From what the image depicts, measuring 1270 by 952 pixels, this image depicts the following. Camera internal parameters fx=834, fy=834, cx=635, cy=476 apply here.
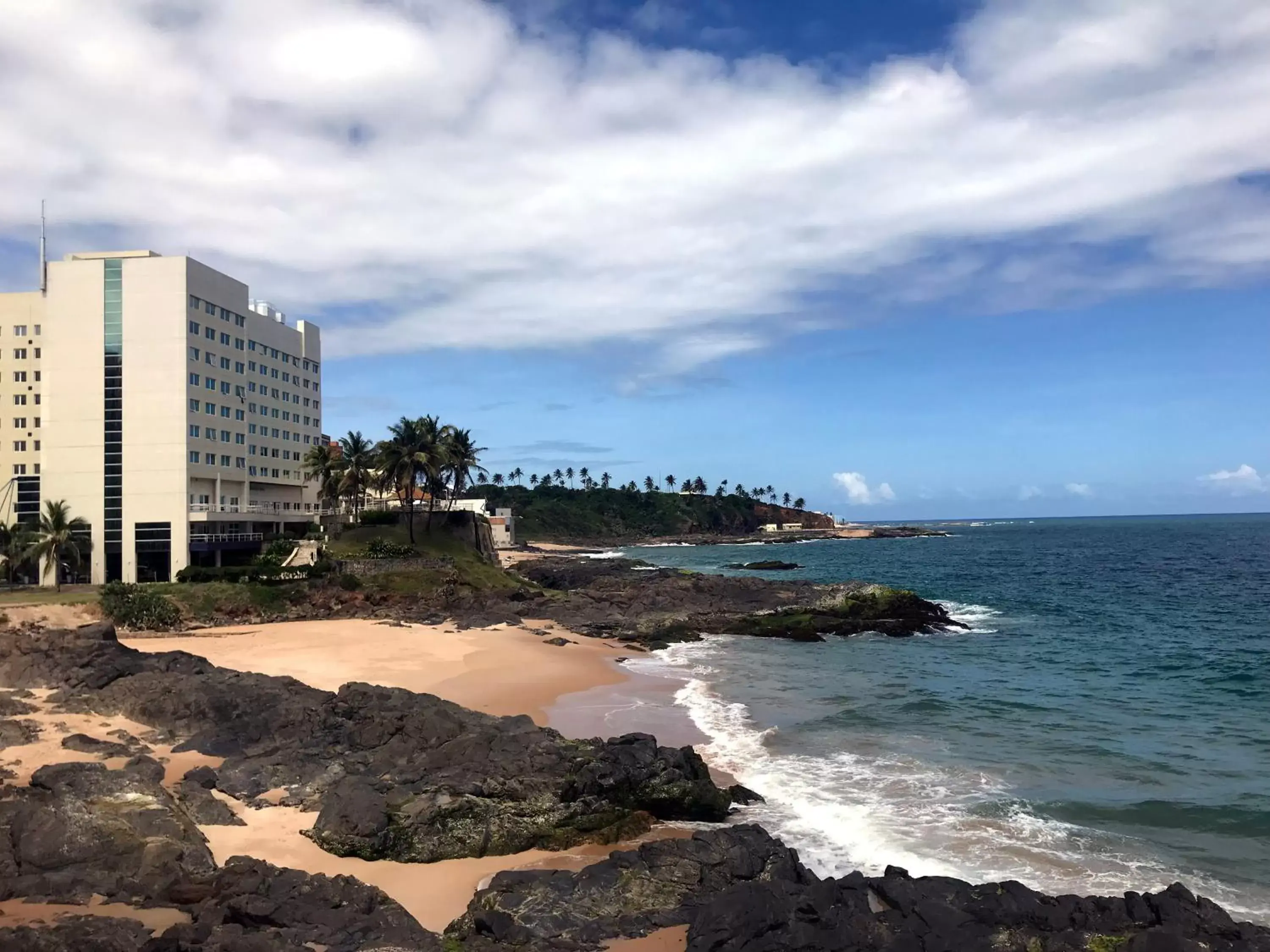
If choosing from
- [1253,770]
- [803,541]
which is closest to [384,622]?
[1253,770]

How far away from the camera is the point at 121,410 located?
55719mm

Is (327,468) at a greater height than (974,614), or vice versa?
(327,468)

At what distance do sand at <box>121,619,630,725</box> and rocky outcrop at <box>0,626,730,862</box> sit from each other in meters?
6.03

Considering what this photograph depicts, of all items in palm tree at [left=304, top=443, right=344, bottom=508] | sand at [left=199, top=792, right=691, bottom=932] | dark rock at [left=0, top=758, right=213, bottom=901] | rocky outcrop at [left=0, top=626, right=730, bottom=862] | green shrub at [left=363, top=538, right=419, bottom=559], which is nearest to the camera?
dark rock at [left=0, top=758, right=213, bottom=901]

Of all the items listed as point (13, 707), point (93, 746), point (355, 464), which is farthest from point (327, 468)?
point (93, 746)

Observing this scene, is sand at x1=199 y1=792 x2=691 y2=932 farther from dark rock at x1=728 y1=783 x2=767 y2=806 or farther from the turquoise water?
the turquoise water

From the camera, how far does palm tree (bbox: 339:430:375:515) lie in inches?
2621

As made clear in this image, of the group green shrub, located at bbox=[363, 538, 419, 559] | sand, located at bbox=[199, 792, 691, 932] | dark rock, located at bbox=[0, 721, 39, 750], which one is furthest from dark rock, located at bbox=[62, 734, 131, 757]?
green shrub, located at bbox=[363, 538, 419, 559]

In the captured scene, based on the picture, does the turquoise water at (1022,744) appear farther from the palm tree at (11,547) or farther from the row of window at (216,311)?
the row of window at (216,311)

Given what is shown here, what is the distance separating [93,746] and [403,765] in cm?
752

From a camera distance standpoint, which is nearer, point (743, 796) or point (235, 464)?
point (743, 796)

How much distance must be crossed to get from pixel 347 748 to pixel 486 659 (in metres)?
16.3

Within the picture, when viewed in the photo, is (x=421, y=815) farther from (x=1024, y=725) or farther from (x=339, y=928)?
(x=1024, y=725)

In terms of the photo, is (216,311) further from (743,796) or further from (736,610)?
(743,796)
